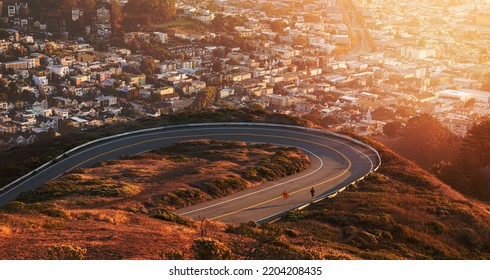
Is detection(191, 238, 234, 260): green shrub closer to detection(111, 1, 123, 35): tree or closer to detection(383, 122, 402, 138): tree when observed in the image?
detection(383, 122, 402, 138): tree

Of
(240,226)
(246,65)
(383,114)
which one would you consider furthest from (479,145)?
(246,65)

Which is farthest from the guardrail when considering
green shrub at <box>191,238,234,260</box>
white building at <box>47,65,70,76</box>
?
white building at <box>47,65,70,76</box>

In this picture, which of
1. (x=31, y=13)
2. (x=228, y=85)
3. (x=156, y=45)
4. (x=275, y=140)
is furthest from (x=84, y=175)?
(x=31, y=13)

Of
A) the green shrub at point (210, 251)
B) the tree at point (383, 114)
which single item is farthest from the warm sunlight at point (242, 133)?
the tree at point (383, 114)

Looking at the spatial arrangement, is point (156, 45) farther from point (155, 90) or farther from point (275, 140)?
point (275, 140)

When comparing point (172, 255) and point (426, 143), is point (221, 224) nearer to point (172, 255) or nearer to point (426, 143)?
point (172, 255)
